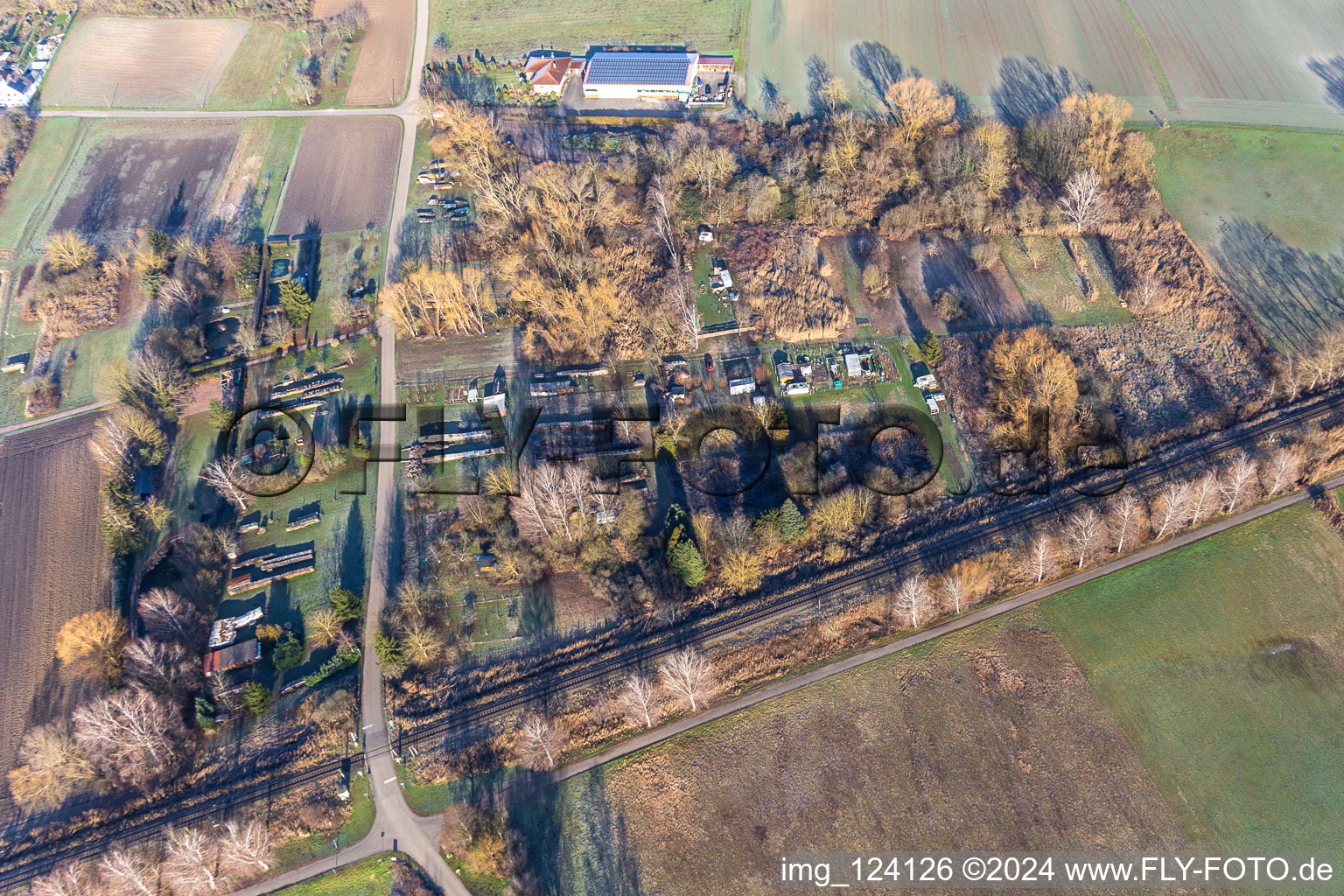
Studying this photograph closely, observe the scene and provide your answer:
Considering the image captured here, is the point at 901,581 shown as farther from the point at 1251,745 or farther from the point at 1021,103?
the point at 1021,103

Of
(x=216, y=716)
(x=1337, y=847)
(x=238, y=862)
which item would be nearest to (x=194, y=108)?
(x=216, y=716)

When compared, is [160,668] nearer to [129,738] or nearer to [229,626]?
[129,738]

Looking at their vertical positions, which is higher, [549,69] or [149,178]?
[549,69]

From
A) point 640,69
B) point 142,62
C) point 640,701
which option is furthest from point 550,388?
point 142,62

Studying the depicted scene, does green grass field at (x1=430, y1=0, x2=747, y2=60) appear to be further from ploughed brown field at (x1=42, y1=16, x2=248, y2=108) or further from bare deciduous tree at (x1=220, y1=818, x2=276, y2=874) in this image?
bare deciduous tree at (x1=220, y1=818, x2=276, y2=874)

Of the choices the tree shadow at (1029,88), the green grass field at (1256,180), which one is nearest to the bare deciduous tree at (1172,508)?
the green grass field at (1256,180)

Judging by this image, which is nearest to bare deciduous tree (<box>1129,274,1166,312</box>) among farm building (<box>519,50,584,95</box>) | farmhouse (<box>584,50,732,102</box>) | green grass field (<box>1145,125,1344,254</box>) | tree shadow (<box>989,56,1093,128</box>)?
green grass field (<box>1145,125,1344,254</box>)

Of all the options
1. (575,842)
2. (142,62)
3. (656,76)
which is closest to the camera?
(575,842)

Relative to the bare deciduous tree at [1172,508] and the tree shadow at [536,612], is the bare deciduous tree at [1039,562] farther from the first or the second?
the tree shadow at [536,612]
